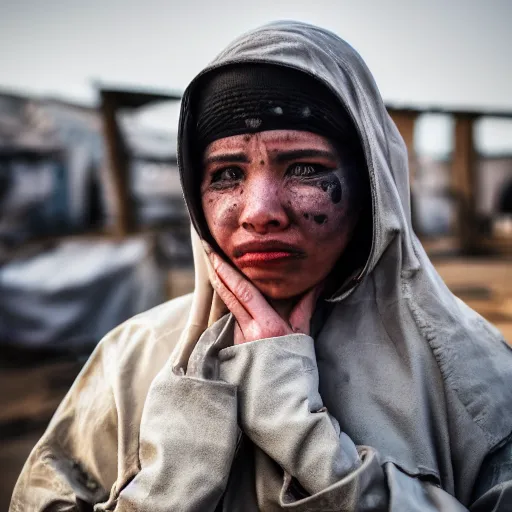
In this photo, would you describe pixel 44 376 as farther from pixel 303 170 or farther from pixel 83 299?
pixel 303 170

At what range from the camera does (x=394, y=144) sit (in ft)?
5.03

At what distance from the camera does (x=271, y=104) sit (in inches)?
52.6

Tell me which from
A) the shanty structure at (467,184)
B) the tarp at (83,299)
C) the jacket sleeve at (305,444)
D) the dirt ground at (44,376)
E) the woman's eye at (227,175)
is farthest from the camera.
Result: the shanty structure at (467,184)

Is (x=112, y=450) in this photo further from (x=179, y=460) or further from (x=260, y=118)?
(x=260, y=118)

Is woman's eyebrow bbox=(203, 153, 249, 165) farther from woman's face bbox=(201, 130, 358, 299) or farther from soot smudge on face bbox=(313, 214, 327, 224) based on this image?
soot smudge on face bbox=(313, 214, 327, 224)

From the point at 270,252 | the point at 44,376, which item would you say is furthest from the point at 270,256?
the point at 44,376

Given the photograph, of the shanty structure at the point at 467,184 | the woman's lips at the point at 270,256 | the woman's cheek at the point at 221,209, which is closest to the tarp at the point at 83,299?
the shanty structure at the point at 467,184

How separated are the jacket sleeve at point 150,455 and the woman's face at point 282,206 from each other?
354 mm

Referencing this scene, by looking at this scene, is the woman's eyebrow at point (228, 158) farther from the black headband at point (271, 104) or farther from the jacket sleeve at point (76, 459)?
the jacket sleeve at point (76, 459)

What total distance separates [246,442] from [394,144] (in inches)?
38.5

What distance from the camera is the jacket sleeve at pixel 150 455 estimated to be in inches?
45.6

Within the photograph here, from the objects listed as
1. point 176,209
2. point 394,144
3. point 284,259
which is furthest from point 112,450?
point 176,209

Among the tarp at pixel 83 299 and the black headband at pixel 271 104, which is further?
the tarp at pixel 83 299

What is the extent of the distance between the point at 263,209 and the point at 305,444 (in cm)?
58
